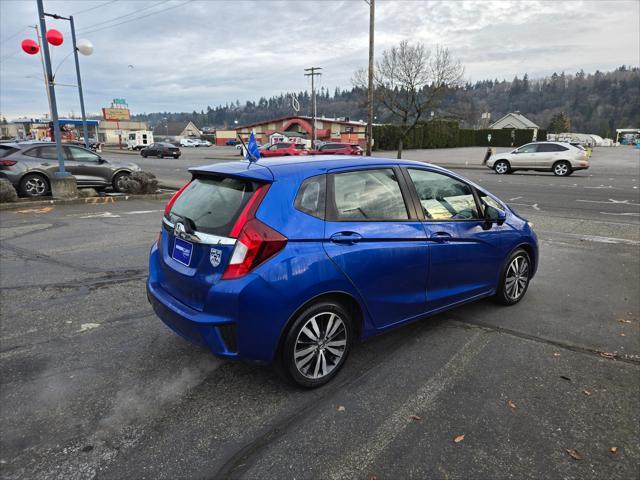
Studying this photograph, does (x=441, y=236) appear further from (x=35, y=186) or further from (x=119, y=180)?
(x=119, y=180)

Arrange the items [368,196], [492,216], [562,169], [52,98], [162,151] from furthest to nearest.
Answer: [162,151], [562,169], [52,98], [492,216], [368,196]

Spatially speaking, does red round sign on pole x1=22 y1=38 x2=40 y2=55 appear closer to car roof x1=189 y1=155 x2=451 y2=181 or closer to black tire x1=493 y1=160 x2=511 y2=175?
car roof x1=189 y1=155 x2=451 y2=181

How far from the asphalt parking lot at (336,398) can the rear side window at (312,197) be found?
4.18ft

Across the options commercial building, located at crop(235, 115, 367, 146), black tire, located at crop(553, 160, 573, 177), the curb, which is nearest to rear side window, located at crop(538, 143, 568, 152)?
black tire, located at crop(553, 160, 573, 177)

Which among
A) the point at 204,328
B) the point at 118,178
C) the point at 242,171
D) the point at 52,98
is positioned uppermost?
the point at 52,98

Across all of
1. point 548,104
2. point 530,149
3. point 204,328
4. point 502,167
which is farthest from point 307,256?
point 548,104

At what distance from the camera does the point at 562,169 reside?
73.5 ft

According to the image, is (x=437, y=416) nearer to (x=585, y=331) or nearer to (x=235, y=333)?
(x=235, y=333)

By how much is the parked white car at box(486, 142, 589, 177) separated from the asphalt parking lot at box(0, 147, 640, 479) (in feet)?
64.0

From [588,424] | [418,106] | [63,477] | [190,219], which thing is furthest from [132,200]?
[418,106]

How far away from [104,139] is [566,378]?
322ft

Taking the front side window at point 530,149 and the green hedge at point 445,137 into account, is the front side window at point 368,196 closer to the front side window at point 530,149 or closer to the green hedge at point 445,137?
the front side window at point 530,149

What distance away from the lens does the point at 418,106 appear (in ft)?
129

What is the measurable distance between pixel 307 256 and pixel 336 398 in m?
1.03
